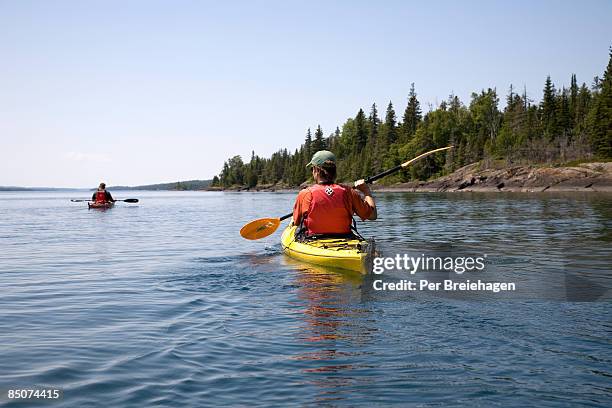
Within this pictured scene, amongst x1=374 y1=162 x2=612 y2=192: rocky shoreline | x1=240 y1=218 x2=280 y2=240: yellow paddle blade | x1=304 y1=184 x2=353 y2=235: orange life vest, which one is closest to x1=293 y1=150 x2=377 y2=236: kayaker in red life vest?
x1=304 y1=184 x2=353 y2=235: orange life vest

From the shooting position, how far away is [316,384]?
458cm

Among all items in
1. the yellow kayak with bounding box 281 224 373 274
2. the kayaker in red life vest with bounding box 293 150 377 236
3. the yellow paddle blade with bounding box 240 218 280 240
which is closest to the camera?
the yellow kayak with bounding box 281 224 373 274

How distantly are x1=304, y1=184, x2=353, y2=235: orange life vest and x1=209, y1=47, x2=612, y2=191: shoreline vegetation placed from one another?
200 ft

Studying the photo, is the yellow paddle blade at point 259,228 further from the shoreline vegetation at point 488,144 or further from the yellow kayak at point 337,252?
the shoreline vegetation at point 488,144

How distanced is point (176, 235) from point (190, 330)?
1457 cm

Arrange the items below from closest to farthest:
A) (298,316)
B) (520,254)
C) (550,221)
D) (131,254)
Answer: (298,316) < (520,254) < (131,254) < (550,221)

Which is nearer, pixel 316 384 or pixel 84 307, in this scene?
pixel 316 384

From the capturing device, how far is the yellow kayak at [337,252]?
9.91 metres

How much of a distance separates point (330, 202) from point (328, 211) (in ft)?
0.76

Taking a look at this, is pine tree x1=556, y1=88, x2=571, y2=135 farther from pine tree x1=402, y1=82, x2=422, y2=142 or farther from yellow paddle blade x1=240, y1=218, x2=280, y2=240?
yellow paddle blade x1=240, y1=218, x2=280, y2=240

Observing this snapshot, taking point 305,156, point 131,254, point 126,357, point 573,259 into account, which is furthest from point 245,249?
point 305,156

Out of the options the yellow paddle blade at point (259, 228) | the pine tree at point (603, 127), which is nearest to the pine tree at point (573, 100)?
the pine tree at point (603, 127)

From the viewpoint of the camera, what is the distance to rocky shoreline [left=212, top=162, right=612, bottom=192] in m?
64.6

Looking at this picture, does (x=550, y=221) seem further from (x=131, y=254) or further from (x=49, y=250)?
(x=49, y=250)
